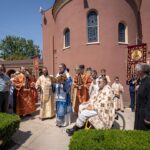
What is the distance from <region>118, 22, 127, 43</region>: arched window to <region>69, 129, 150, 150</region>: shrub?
11764mm

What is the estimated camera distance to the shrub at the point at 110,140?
3846 mm

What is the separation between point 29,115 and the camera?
976 centimetres

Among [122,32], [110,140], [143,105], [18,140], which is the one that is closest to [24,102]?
[18,140]

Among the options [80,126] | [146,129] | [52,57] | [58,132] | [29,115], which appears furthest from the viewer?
[52,57]

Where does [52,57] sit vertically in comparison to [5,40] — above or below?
below

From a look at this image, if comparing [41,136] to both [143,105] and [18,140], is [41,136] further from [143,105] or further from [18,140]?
[143,105]

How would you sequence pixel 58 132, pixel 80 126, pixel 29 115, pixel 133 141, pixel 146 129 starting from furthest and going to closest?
1. pixel 29 115
2. pixel 58 132
3. pixel 80 126
4. pixel 146 129
5. pixel 133 141

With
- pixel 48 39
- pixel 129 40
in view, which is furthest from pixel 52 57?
pixel 129 40

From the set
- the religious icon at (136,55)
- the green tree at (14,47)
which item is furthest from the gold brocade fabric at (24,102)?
the green tree at (14,47)

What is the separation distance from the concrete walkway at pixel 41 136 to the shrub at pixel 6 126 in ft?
1.89

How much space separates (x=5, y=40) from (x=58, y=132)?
59.6 metres

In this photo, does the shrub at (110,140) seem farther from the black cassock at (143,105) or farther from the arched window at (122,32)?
the arched window at (122,32)

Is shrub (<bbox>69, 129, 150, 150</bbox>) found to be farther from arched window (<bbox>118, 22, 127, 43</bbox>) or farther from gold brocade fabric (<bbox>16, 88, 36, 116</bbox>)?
arched window (<bbox>118, 22, 127, 43</bbox>)

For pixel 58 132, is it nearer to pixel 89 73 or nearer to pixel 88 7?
pixel 89 73
